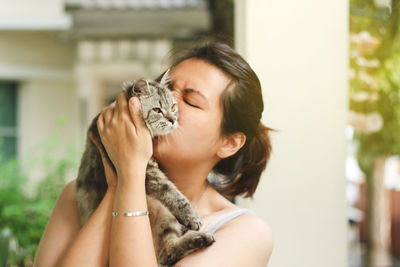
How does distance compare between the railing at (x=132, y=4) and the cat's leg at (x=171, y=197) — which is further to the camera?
the railing at (x=132, y=4)

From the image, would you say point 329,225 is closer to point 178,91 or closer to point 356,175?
point 178,91

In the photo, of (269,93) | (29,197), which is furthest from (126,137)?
(29,197)

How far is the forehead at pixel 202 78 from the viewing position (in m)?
1.09

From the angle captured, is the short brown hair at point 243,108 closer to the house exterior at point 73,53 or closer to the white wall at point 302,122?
the white wall at point 302,122

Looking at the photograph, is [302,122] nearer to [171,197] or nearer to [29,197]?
[171,197]

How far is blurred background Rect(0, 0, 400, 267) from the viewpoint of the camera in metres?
1.37

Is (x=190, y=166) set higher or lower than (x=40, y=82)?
higher

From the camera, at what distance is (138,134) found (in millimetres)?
1007

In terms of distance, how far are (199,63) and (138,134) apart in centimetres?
27

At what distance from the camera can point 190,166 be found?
1.15 metres

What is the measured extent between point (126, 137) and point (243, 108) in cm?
35

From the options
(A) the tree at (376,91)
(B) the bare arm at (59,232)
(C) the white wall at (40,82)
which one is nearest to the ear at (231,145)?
(B) the bare arm at (59,232)

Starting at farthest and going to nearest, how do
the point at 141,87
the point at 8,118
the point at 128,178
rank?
the point at 8,118, the point at 141,87, the point at 128,178

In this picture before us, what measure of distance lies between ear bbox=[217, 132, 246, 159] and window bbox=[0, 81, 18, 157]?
3531 millimetres
